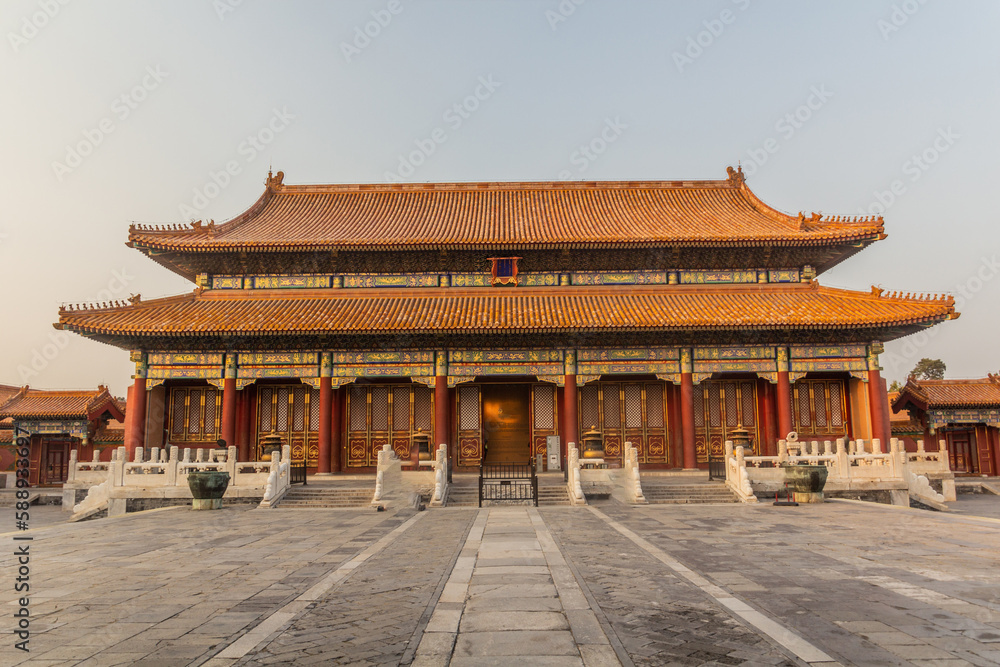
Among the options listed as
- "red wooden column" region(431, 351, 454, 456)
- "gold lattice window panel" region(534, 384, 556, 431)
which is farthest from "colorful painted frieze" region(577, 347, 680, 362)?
"red wooden column" region(431, 351, 454, 456)

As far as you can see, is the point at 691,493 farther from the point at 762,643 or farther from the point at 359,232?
the point at 359,232

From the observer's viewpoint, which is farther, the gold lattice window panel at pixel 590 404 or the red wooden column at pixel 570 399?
the gold lattice window panel at pixel 590 404

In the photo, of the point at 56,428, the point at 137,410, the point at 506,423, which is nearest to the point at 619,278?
the point at 506,423

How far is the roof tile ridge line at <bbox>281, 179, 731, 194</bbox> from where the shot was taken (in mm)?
29609

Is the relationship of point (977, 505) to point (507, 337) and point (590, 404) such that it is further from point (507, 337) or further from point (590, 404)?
point (507, 337)

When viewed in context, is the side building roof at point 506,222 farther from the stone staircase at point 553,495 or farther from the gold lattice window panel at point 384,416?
the stone staircase at point 553,495

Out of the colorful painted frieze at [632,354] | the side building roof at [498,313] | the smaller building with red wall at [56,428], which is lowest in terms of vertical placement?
the smaller building with red wall at [56,428]

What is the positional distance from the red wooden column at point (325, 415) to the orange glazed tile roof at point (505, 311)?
1.72m

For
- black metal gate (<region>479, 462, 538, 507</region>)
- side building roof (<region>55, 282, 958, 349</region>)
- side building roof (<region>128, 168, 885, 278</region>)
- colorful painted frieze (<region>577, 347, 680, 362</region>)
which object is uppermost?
side building roof (<region>128, 168, 885, 278</region>)

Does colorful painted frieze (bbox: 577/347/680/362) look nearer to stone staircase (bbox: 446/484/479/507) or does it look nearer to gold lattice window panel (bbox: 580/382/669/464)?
gold lattice window panel (bbox: 580/382/669/464)

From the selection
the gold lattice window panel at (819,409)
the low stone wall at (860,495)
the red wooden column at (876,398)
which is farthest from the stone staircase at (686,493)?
the red wooden column at (876,398)

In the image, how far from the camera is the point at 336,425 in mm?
23156

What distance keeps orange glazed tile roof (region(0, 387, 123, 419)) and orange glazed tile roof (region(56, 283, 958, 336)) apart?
868 centimetres

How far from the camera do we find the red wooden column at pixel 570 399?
70.4 ft
